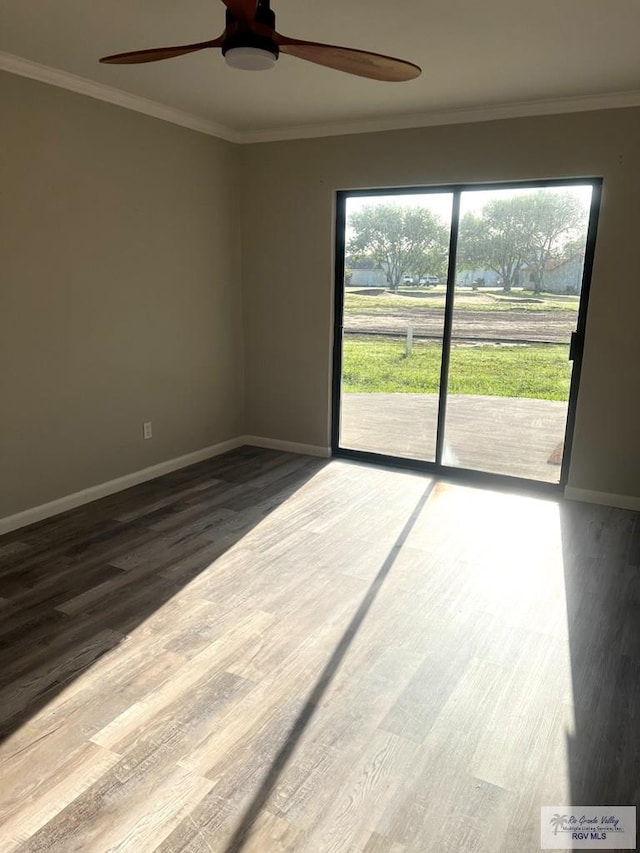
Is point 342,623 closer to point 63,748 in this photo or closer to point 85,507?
point 63,748

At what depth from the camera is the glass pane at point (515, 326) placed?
12.9 ft

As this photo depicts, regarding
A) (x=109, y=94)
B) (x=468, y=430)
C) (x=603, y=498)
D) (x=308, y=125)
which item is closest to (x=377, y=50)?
(x=308, y=125)

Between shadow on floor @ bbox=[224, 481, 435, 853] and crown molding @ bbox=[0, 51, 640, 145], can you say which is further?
crown molding @ bbox=[0, 51, 640, 145]

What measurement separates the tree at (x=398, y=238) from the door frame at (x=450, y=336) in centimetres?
10

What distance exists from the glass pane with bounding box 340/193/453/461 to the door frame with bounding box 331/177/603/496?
5 cm

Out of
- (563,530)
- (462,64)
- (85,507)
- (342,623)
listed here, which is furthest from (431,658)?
(462,64)

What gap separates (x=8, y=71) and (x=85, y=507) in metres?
2.47

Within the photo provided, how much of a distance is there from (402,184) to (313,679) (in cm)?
340

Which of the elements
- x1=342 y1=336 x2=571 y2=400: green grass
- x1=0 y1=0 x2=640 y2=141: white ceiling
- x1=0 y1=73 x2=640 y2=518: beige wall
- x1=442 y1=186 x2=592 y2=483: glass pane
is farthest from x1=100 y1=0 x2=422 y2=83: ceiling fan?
x1=342 y1=336 x2=571 y2=400: green grass

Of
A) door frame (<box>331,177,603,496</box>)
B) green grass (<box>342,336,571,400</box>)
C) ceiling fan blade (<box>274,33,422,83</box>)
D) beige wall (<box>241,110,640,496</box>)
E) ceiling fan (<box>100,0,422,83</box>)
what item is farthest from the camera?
green grass (<box>342,336,571,400</box>)

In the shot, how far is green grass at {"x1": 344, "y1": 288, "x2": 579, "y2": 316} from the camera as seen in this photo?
4.00m

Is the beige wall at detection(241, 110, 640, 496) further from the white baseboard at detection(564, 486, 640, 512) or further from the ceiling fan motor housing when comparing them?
the ceiling fan motor housing

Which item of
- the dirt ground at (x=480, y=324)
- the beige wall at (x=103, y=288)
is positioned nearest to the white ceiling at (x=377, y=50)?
the beige wall at (x=103, y=288)

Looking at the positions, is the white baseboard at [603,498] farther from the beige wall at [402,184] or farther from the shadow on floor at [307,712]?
the shadow on floor at [307,712]
